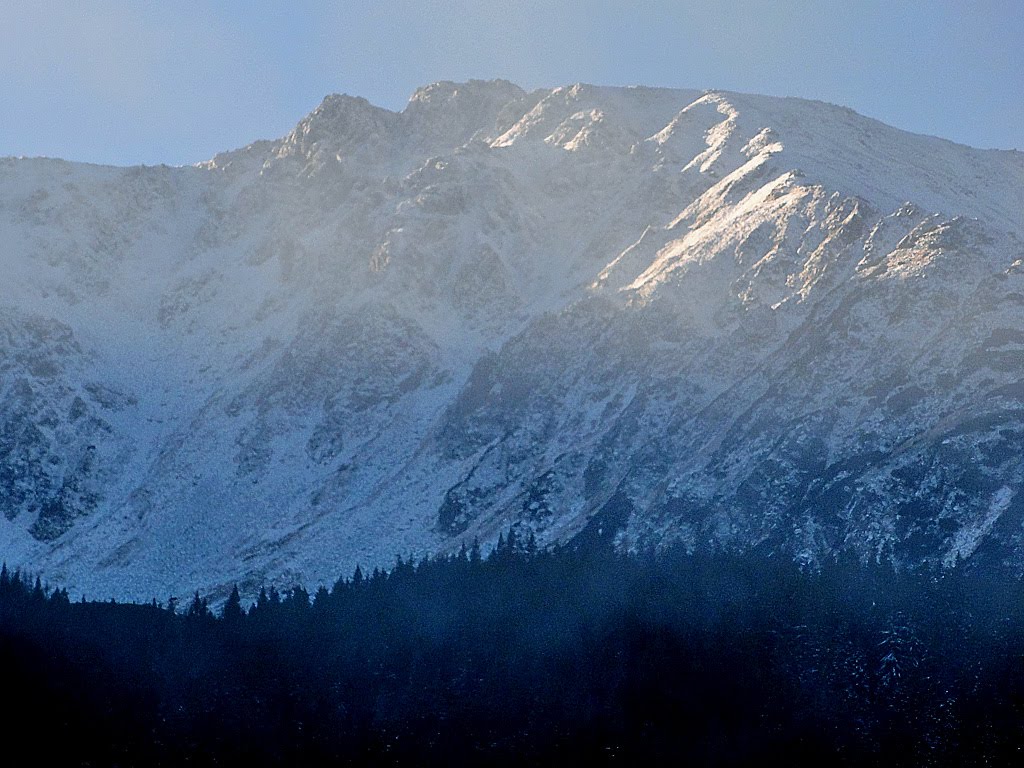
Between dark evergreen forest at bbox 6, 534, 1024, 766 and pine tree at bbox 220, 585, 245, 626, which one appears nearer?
dark evergreen forest at bbox 6, 534, 1024, 766

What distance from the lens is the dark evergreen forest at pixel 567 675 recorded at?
421ft

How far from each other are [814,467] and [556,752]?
6431 centimetres

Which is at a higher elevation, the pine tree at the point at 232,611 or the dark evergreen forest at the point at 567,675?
the pine tree at the point at 232,611

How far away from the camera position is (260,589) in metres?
190

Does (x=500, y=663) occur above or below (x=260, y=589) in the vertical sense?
below

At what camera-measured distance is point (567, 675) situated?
465 ft

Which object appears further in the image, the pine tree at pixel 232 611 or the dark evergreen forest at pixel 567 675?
the pine tree at pixel 232 611

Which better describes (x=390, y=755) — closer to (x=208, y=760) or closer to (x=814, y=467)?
(x=208, y=760)

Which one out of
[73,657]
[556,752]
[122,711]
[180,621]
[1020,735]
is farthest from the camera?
[180,621]

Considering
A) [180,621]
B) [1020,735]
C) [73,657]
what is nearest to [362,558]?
[180,621]

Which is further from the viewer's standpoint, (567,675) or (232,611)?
(232,611)

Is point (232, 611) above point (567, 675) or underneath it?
above

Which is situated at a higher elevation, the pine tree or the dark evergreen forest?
the pine tree

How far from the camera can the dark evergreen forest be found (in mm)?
128375
